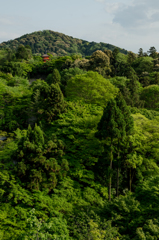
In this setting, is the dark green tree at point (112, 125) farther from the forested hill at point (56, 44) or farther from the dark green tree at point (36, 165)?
the forested hill at point (56, 44)

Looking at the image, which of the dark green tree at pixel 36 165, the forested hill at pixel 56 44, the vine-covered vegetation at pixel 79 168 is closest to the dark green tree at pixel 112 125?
the vine-covered vegetation at pixel 79 168

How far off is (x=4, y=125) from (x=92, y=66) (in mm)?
21183

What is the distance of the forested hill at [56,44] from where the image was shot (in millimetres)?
127688

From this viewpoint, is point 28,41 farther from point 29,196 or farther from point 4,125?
point 29,196

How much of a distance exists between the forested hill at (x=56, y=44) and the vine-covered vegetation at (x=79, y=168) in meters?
112

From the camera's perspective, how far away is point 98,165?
1611cm

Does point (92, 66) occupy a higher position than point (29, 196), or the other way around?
point (92, 66)

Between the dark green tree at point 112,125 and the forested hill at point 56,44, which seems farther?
the forested hill at point 56,44

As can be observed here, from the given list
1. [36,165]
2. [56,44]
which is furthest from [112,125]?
[56,44]

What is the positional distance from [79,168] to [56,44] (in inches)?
5457

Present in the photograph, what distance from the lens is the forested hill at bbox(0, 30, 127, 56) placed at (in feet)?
419

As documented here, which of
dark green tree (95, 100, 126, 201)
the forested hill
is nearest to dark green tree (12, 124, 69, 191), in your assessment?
dark green tree (95, 100, 126, 201)

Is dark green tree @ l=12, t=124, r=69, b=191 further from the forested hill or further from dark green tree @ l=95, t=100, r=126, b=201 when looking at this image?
the forested hill

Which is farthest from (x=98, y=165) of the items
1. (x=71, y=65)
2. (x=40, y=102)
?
(x=71, y=65)
